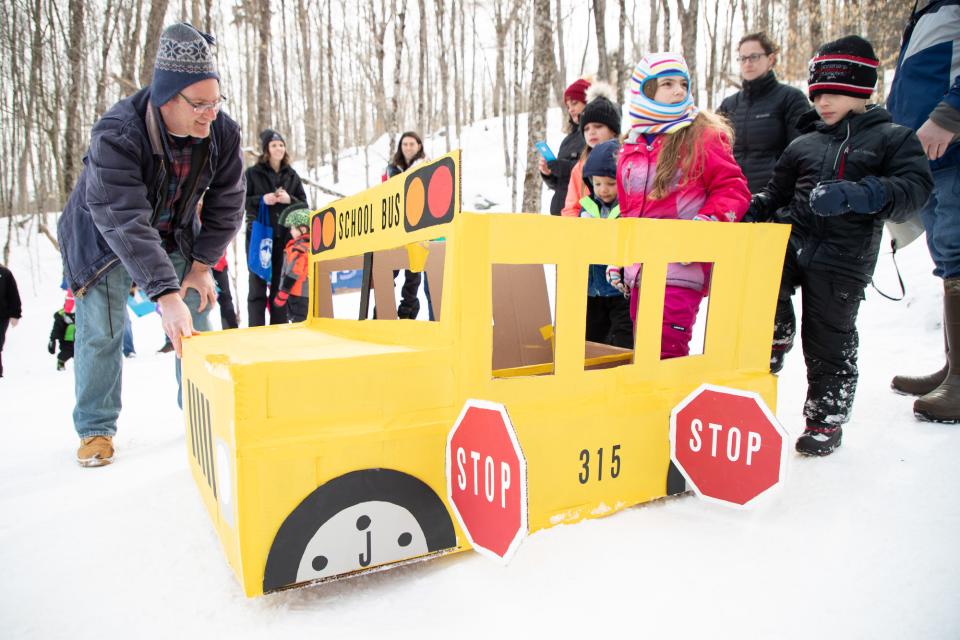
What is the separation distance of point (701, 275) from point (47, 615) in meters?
2.24

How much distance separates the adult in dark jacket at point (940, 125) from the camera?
7.30ft

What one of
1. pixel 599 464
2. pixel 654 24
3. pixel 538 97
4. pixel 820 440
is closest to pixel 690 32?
pixel 654 24

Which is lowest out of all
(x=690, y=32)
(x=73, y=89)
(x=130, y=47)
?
(x=73, y=89)

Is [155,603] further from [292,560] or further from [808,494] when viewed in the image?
[808,494]

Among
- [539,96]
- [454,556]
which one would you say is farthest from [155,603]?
[539,96]

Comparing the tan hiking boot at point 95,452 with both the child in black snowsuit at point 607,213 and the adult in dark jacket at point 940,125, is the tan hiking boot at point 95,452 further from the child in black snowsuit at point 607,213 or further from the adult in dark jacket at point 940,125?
the adult in dark jacket at point 940,125

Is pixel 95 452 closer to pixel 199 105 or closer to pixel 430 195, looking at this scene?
pixel 199 105

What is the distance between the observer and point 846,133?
2.13 metres

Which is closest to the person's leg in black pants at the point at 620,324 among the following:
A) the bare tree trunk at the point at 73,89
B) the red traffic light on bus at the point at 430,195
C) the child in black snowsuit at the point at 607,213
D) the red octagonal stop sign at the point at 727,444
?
the child in black snowsuit at the point at 607,213

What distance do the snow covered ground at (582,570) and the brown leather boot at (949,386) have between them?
10 centimetres

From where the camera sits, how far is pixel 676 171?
2.29 meters

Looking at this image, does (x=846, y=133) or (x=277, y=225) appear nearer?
(x=846, y=133)

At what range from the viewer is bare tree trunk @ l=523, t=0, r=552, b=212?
25.6 ft

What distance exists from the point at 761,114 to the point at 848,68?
140 cm
